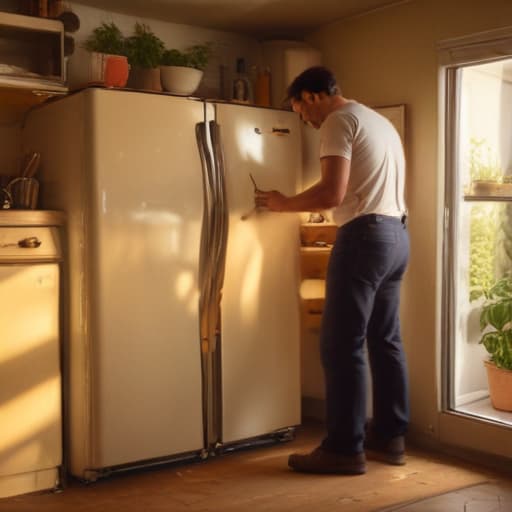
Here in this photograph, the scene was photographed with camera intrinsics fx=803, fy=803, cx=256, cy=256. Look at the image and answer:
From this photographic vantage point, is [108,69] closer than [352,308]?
No

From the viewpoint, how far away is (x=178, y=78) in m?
3.23

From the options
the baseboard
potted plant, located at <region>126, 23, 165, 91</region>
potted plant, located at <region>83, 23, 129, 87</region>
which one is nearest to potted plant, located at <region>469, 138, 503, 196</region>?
the baseboard

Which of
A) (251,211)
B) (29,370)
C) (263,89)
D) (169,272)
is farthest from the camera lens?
(263,89)

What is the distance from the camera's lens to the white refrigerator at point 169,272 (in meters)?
2.88

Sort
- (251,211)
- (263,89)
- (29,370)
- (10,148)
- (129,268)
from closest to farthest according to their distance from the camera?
(29,370) < (129,268) < (251,211) < (10,148) < (263,89)

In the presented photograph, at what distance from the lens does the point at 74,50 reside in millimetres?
3348

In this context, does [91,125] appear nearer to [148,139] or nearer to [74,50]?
[148,139]

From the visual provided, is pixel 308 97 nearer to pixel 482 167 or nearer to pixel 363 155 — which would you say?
pixel 363 155

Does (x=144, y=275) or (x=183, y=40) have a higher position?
(x=183, y=40)

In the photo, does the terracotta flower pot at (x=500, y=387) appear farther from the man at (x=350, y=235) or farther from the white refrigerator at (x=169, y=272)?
the white refrigerator at (x=169, y=272)

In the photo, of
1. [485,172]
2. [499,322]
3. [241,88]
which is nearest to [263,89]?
[241,88]

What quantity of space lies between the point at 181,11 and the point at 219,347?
149 cm

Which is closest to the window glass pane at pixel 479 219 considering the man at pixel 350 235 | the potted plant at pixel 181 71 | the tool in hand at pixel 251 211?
the man at pixel 350 235

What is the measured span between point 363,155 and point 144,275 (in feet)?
3.00
